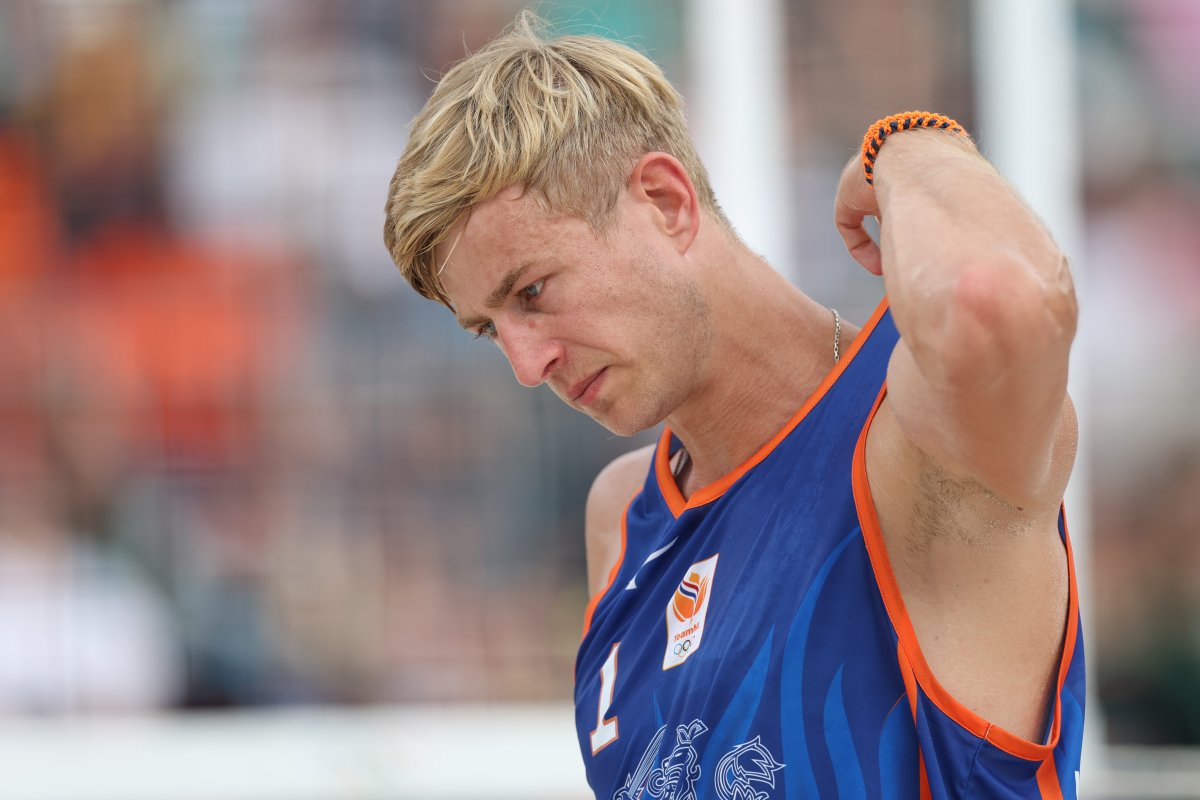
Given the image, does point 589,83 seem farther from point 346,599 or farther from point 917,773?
point 346,599

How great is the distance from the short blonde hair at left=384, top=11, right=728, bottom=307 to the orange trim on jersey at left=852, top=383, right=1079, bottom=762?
52 centimetres

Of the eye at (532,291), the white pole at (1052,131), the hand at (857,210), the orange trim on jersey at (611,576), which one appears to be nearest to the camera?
the hand at (857,210)

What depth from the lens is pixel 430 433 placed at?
5.70 meters

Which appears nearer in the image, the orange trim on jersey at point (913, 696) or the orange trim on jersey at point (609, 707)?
the orange trim on jersey at point (913, 696)

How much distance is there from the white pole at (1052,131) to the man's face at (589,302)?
3.80 meters

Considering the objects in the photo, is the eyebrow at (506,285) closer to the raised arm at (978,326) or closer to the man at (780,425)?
the man at (780,425)

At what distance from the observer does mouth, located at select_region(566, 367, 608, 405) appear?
2.02 meters

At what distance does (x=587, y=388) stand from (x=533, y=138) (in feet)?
1.16

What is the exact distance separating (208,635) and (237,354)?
1.10 m

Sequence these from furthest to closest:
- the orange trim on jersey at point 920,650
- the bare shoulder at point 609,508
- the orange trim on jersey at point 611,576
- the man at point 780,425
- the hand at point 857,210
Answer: the bare shoulder at point 609,508
the orange trim on jersey at point 611,576
the hand at point 857,210
the orange trim on jersey at point 920,650
the man at point 780,425

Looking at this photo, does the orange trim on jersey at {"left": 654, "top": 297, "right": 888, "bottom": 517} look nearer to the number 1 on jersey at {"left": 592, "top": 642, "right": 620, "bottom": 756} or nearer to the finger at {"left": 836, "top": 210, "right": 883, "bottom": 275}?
the finger at {"left": 836, "top": 210, "right": 883, "bottom": 275}

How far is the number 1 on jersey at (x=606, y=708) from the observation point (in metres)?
2.11

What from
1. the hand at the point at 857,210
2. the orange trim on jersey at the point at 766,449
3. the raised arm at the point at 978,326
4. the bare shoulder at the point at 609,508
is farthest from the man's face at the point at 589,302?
the bare shoulder at the point at 609,508

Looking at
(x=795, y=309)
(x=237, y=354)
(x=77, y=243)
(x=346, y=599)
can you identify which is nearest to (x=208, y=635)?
(x=346, y=599)
